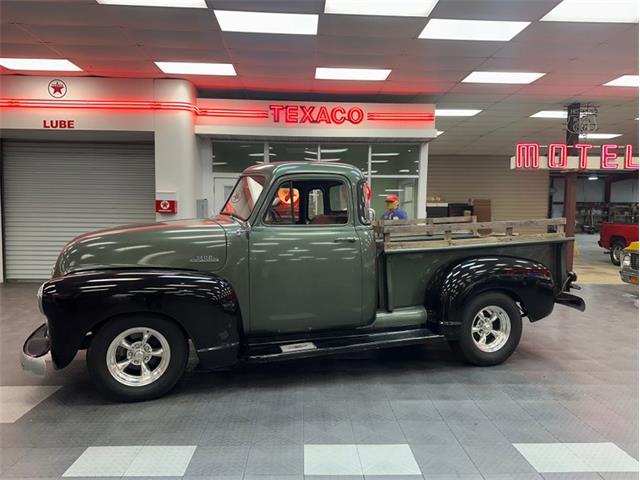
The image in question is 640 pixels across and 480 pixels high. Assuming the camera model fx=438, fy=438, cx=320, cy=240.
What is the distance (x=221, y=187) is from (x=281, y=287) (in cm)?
625

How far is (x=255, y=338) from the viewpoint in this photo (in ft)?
13.3

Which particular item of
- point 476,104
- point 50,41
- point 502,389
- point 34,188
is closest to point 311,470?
point 502,389

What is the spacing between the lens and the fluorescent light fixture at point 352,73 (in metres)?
7.87

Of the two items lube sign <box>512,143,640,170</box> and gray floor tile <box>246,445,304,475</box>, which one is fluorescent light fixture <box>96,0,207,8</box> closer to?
gray floor tile <box>246,445,304,475</box>

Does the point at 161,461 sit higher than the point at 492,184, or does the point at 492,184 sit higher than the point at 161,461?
the point at 492,184

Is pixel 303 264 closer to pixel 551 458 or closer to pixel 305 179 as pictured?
pixel 305 179

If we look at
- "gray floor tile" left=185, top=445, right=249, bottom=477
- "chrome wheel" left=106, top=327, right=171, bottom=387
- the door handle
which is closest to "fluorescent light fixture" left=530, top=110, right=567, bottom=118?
the door handle

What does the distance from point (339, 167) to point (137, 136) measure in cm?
603

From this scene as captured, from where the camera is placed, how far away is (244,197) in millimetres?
4320

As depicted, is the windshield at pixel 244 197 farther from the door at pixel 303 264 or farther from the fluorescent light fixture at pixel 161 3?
the fluorescent light fixture at pixel 161 3

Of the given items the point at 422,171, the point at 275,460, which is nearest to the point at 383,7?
the point at 422,171

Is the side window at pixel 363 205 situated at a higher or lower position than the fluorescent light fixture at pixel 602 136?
lower

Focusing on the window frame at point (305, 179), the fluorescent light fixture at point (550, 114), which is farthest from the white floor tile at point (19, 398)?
the fluorescent light fixture at point (550, 114)

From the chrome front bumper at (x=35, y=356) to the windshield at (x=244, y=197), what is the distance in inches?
76.9
